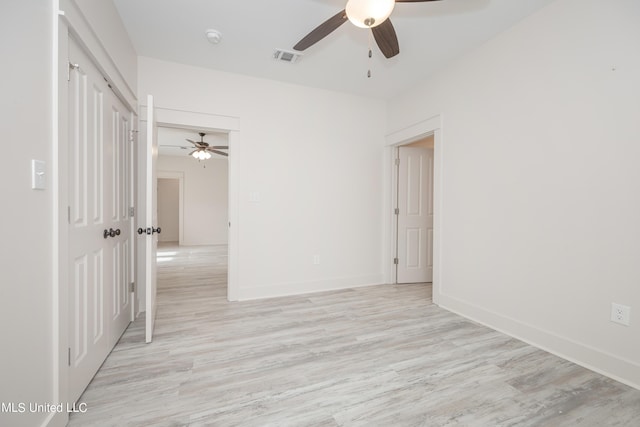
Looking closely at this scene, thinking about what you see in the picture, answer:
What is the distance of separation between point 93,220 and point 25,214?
71 centimetres

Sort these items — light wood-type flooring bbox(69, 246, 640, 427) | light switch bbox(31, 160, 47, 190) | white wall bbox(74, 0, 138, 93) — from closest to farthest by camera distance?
light switch bbox(31, 160, 47, 190)
light wood-type flooring bbox(69, 246, 640, 427)
white wall bbox(74, 0, 138, 93)

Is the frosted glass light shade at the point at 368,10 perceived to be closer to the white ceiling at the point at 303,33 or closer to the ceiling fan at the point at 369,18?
the ceiling fan at the point at 369,18

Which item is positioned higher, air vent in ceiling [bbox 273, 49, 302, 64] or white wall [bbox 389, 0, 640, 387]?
air vent in ceiling [bbox 273, 49, 302, 64]

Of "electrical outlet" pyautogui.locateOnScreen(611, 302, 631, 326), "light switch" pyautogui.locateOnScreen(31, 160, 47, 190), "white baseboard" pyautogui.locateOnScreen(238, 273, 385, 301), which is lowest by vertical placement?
"white baseboard" pyautogui.locateOnScreen(238, 273, 385, 301)

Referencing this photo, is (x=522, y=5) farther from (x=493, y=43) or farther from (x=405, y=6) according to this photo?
(x=405, y=6)

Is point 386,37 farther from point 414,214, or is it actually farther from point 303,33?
point 414,214

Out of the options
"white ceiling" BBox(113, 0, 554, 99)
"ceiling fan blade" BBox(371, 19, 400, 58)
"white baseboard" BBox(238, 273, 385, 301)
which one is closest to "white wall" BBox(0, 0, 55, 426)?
"white ceiling" BBox(113, 0, 554, 99)

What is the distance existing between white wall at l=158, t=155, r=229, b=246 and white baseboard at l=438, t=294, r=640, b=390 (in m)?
7.12

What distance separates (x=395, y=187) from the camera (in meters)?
3.97

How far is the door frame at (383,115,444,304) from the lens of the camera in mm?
3141

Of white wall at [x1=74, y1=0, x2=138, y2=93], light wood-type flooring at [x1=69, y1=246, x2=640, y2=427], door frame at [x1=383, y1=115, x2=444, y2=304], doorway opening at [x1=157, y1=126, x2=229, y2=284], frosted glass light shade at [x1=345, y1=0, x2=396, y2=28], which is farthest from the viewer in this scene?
doorway opening at [x1=157, y1=126, x2=229, y2=284]

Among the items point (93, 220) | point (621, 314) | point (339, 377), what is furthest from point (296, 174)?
point (621, 314)

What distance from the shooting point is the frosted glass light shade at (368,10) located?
60.5 inches

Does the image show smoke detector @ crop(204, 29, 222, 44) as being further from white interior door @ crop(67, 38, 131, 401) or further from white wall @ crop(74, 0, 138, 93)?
white interior door @ crop(67, 38, 131, 401)
